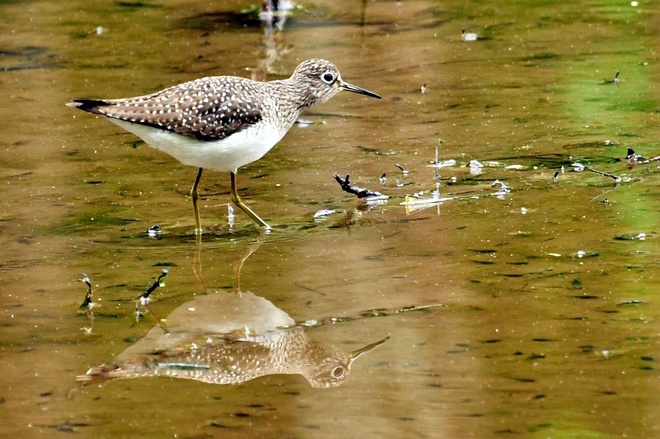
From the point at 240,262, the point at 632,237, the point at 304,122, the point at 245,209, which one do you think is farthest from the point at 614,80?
the point at 240,262

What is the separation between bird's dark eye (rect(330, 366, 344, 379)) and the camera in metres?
5.66

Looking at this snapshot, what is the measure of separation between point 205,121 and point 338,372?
8.73 ft

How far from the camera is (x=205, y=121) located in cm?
781

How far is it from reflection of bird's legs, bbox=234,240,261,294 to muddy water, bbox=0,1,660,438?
0.10ft

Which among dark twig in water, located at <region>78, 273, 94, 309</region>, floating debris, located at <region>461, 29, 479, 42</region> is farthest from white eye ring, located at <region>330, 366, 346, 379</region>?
floating debris, located at <region>461, 29, 479, 42</region>

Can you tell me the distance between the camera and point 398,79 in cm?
1118

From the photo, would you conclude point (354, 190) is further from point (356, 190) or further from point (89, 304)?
point (89, 304)

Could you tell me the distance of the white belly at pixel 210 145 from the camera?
7.80 meters

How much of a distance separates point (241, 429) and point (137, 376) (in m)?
0.79

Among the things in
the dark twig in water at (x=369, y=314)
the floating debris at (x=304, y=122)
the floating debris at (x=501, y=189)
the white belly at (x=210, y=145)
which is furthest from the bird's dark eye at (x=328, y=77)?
the dark twig in water at (x=369, y=314)

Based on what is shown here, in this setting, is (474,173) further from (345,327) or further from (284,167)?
(345,327)

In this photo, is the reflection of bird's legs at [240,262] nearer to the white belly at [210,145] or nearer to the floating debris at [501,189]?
the white belly at [210,145]

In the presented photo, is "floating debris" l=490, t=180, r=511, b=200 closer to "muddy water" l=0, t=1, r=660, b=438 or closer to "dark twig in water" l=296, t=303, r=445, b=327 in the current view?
"muddy water" l=0, t=1, r=660, b=438

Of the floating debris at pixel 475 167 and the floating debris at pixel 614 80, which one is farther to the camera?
the floating debris at pixel 614 80
